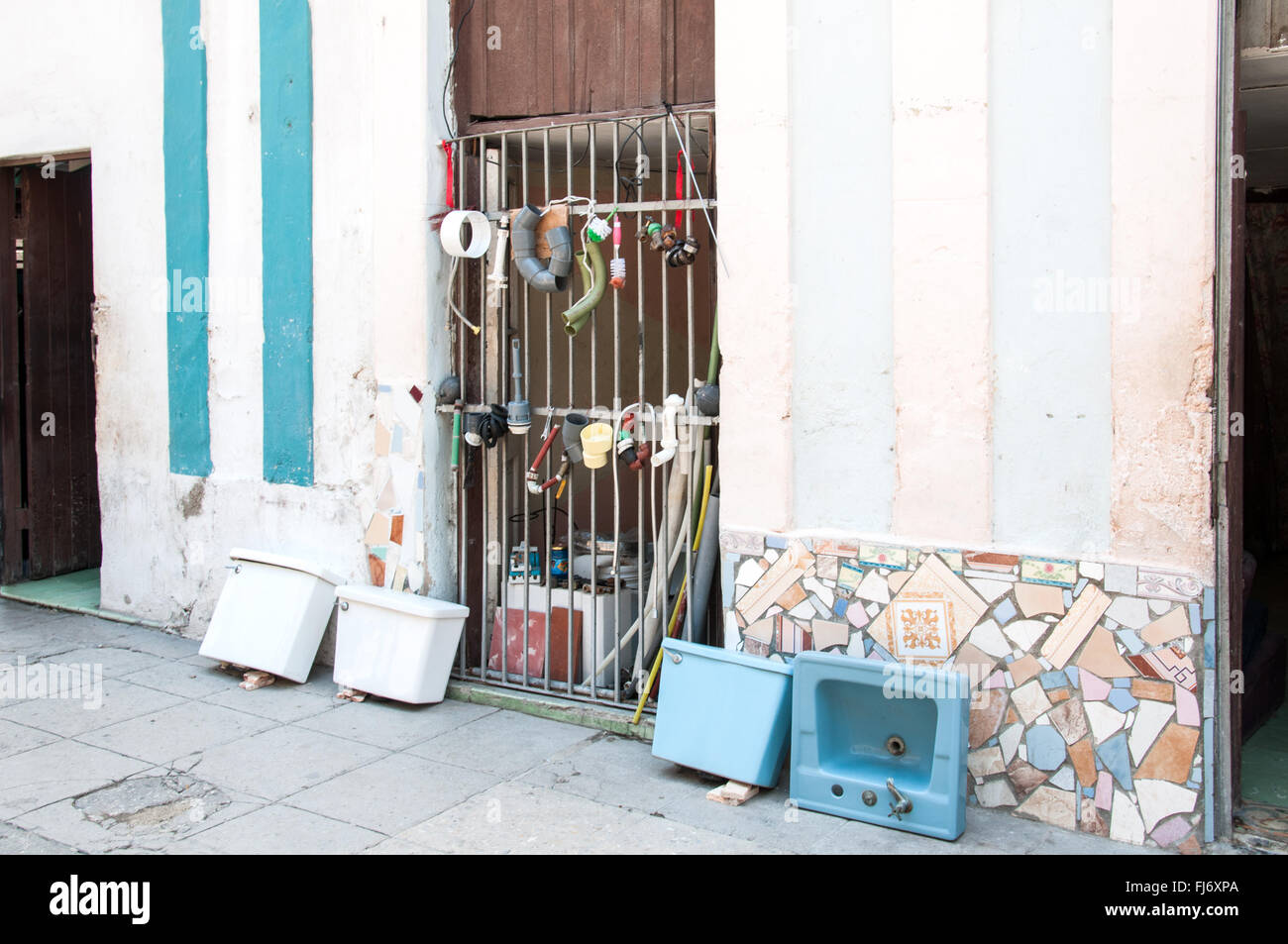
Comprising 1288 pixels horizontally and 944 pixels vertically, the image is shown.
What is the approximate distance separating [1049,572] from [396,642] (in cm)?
312

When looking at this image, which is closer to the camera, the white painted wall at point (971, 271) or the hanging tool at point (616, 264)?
the white painted wall at point (971, 271)

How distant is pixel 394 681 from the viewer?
5598mm

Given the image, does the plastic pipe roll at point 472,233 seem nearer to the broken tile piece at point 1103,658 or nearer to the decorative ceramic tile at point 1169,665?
the broken tile piece at point 1103,658

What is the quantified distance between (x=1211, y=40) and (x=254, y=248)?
4983 millimetres

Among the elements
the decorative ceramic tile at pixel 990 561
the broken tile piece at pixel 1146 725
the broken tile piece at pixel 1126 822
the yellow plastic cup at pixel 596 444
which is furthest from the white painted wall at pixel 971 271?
the broken tile piece at pixel 1126 822

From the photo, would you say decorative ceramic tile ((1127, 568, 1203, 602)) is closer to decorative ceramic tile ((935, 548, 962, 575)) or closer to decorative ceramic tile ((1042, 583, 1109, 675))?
decorative ceramic tile ((1042, 583, 1109, 675))

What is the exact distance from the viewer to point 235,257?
6629 millimetres

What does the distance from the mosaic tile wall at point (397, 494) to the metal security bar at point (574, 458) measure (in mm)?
208

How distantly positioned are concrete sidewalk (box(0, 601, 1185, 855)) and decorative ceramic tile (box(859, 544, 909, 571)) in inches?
38.8

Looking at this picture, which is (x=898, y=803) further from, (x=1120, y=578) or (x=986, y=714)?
(x=1120, y=578)

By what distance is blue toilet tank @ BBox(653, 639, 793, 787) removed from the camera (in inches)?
178

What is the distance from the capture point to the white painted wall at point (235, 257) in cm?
590

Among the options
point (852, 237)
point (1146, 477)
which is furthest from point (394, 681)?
point (1146, 477)

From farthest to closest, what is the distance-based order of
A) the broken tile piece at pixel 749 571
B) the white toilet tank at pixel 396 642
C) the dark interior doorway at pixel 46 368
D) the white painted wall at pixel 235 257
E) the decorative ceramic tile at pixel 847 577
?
the dark interior doorway at pixel 46 368, the white painted wall at pixel 235 257, the white toilet tank at pixel 396 642, the broken tile piece at pixel 749 571, the decorative ceramic tile at pixel 847 577
